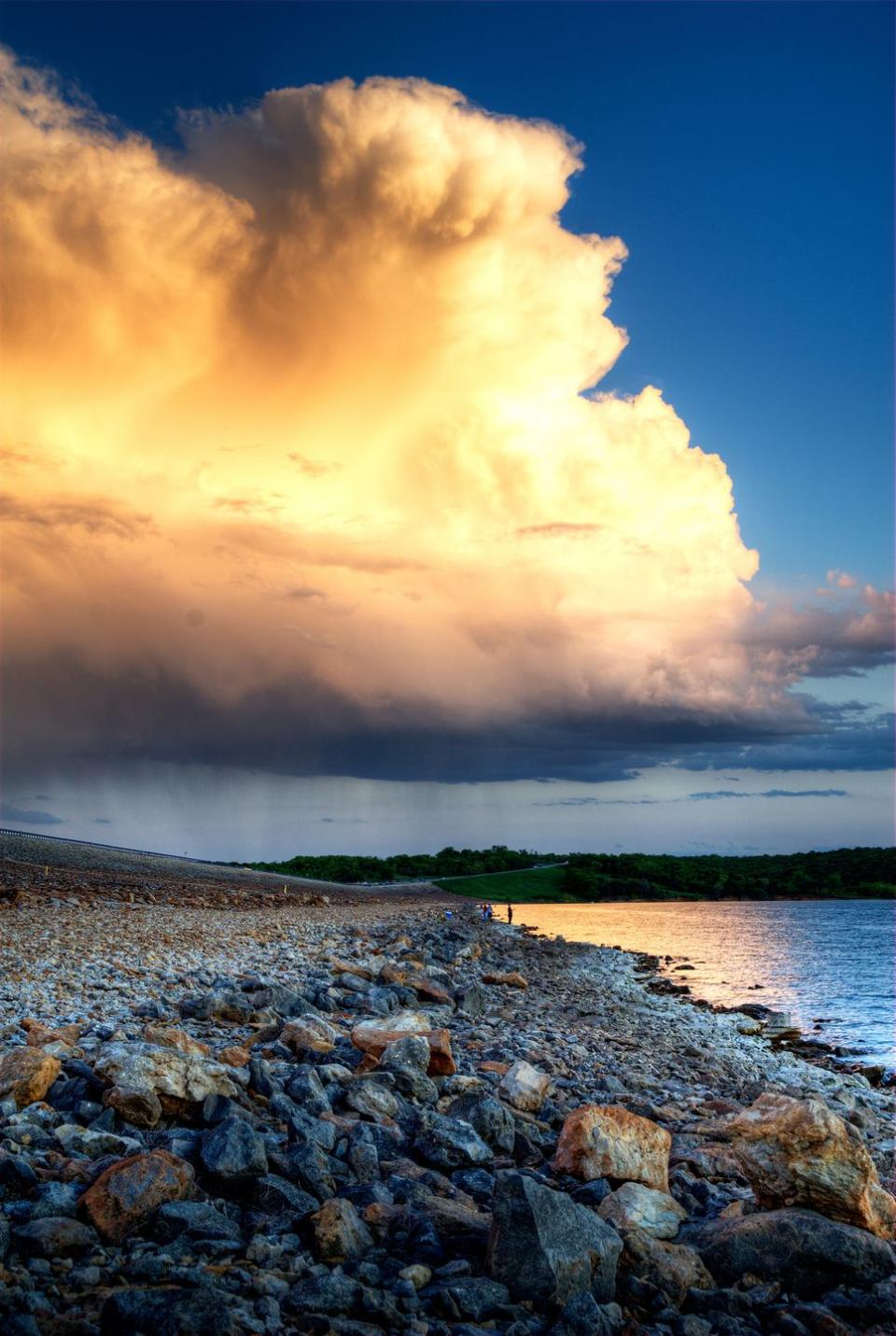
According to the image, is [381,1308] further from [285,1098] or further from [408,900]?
[408,900]

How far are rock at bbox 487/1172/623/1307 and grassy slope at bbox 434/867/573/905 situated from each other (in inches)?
4146

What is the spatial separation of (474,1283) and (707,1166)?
14.4ft

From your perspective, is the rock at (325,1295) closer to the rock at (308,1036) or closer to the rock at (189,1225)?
the rock at (189,1225)

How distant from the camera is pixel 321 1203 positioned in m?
7.41

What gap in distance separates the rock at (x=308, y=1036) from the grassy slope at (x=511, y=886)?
99715mm

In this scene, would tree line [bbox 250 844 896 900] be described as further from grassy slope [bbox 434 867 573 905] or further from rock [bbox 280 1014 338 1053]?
rock [bbox 280 1014 338 1053]

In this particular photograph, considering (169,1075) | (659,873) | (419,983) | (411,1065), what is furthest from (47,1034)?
(659,873)

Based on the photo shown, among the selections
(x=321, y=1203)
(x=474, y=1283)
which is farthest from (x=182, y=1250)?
(x=474, y=1283)

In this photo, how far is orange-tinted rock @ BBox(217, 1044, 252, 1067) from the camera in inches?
403

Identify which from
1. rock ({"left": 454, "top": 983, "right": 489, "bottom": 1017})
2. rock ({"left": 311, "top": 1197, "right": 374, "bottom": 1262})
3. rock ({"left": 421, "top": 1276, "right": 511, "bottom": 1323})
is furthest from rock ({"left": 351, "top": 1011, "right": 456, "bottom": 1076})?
rock ({"left": 454, "top": 983, "right": 489, "bottom": 1017})

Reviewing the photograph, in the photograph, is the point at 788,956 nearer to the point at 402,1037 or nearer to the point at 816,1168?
the point at 402,1037

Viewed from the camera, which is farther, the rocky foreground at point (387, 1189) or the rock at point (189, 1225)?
the rock at point (189, 1225)

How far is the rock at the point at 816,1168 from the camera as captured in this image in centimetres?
775

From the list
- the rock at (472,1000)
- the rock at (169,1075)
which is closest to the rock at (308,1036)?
the rock at (169,1075)
